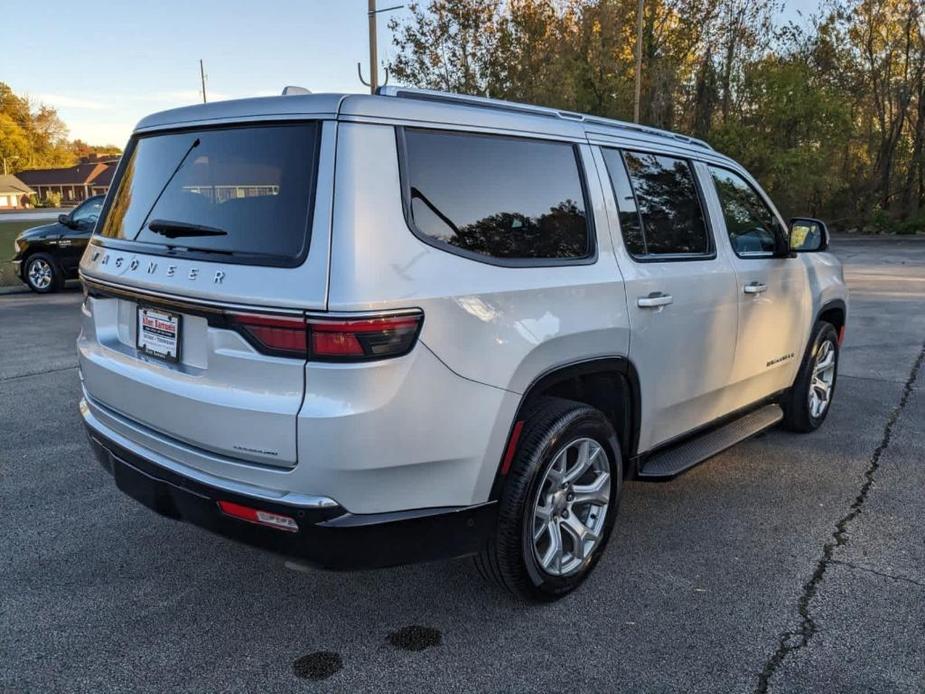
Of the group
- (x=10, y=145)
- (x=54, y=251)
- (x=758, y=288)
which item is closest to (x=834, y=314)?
(x=758, y=288)

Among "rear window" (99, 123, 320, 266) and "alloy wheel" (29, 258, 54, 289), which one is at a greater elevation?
"rear window" (99, 123, 320, 266)

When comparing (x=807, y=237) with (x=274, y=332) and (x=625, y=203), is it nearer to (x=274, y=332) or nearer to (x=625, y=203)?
(x=625, y=203)

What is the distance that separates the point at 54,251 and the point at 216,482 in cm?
1255

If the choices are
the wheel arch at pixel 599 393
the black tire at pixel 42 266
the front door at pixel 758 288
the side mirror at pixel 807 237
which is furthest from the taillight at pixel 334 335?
the black tire at pixel 42 266

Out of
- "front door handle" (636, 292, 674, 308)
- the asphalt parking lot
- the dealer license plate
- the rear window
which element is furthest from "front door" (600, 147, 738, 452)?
the dealer license plate

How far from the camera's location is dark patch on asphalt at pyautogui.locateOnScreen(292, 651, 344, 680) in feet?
8.37

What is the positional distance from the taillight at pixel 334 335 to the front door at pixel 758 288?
2.38m

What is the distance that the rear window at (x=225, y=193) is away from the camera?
7.70 feet

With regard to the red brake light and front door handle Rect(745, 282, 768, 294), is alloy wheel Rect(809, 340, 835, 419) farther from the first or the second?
the red brake light

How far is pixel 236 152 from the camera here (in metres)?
2.59

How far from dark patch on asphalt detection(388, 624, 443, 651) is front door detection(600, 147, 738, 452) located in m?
1.33

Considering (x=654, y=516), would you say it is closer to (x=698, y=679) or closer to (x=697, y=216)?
(x=698, y=679)

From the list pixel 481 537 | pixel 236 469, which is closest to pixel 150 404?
pixel 236 469

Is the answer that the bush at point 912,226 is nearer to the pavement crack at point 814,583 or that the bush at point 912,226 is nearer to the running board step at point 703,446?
the pavement crack at point 814,583
